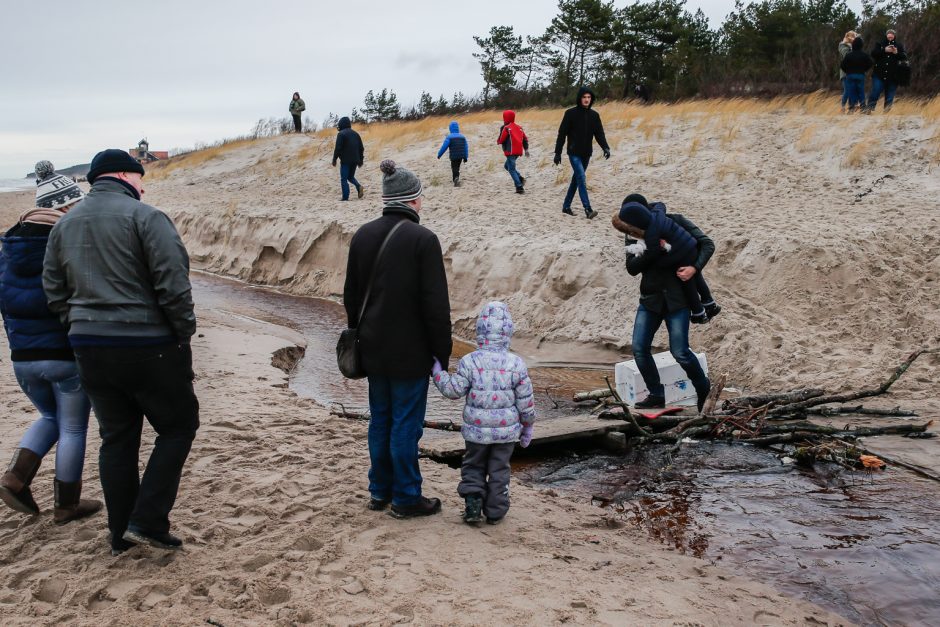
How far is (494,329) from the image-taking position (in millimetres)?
4340

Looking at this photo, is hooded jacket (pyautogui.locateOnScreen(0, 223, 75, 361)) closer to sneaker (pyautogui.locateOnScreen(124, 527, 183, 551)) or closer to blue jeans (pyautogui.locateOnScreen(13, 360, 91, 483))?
blue jeans (pyautogui.locateOnScreen(13, 360, 91, 483))

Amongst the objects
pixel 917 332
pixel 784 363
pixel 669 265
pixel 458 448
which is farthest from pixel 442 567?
pixel 917 332

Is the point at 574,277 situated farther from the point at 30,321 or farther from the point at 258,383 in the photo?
the point at 30,321

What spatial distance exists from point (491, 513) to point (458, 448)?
1.47 metres

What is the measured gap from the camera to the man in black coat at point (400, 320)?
13.7 ft

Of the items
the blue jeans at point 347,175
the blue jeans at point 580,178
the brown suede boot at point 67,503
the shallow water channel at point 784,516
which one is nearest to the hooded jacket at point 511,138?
the blue jeans at point 580,178

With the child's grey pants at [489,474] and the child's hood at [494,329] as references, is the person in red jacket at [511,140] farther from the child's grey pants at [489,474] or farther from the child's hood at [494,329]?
the child's grey pants at [489,474]

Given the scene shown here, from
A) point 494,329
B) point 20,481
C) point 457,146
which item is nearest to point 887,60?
point 457,146

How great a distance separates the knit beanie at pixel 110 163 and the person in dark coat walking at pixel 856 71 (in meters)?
14.2

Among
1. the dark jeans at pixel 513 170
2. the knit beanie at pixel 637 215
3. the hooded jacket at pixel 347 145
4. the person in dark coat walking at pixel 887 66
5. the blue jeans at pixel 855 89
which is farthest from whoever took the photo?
the hooded jacket at pixel 347 145

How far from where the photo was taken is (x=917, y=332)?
8258 millimetres

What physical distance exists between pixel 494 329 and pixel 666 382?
3.25 metres

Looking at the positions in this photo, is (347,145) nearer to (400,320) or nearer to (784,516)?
(400,320)

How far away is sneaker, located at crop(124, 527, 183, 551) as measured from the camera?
3.72m
